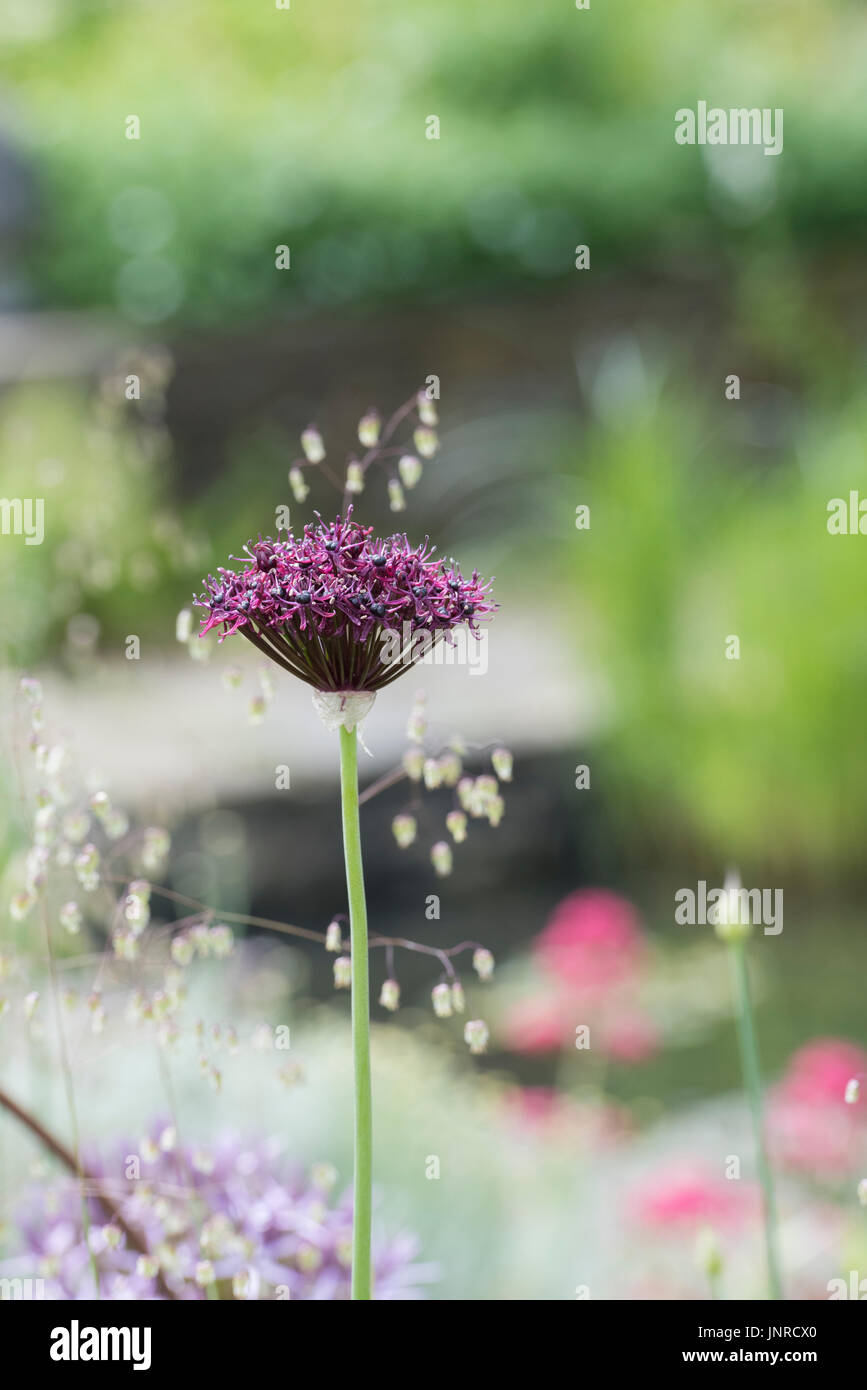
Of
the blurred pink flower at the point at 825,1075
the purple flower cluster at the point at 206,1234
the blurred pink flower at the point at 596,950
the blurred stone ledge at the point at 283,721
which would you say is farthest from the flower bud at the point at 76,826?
the blurred stone ledge at the point at 283,721

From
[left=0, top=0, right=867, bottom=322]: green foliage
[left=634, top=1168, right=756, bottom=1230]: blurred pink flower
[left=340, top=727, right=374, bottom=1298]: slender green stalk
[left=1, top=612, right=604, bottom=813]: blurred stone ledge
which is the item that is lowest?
[left=634, top=1168, right=756, bottom=1230]: blurred pink flower

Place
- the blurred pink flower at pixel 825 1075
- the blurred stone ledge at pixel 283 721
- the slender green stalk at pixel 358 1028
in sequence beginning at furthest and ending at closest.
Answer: the blurred stone ledge at pixel 283 721
the blurred pink flower at pixel 825 1075
the slender green stalk at pixel 358 1028

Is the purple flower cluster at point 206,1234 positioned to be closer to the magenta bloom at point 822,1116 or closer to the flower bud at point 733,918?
the flower bud at point 733,918

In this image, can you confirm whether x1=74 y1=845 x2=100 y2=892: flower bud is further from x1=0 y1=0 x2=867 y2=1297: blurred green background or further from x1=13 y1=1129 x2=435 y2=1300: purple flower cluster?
x1=0 y1=0 x2=867 y2=1297: blurred green background

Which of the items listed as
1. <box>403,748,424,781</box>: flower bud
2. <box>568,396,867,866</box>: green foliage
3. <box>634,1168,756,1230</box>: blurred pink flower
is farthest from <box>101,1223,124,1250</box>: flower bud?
<box>568,396,867,866</box>: green foliage

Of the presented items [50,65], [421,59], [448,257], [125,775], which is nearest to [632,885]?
[125,775]

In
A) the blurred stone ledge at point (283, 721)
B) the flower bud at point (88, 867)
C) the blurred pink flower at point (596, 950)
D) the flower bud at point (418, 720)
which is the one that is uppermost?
the blurred stone ledge at point (283, 721)
